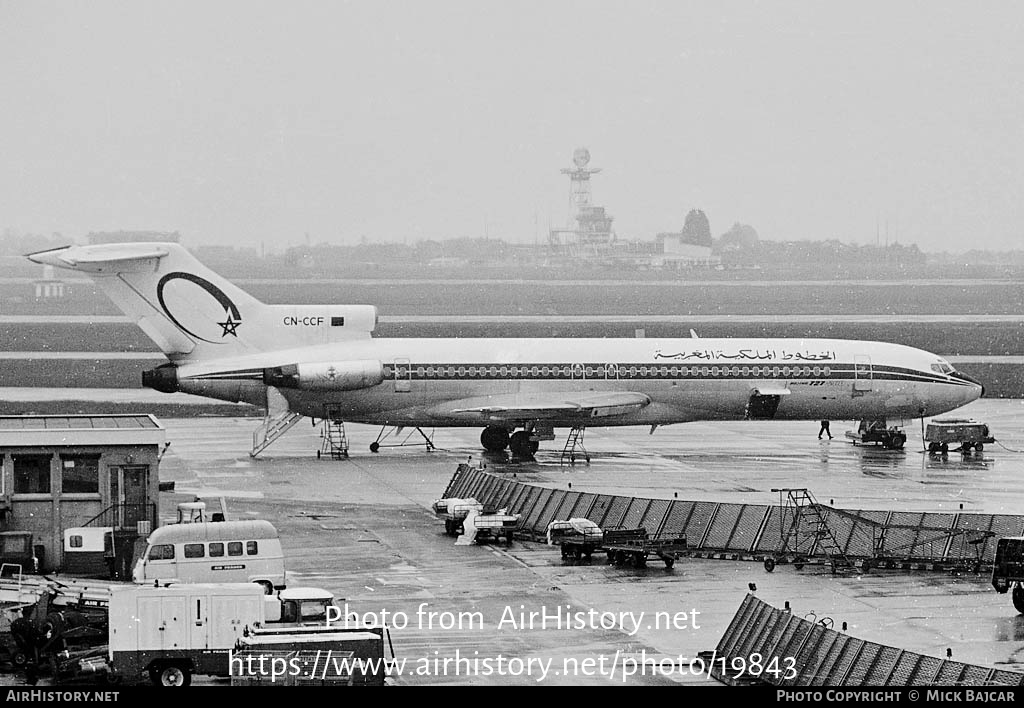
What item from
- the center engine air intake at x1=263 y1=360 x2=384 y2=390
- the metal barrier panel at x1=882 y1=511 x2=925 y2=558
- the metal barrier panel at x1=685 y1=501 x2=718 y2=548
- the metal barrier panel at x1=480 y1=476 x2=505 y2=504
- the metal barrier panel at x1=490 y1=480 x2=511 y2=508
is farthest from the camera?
the center engine air intake at x1=263 y1=360 x2=384 y2=390

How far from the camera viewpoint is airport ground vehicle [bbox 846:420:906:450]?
53.1m

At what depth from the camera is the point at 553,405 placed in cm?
4928

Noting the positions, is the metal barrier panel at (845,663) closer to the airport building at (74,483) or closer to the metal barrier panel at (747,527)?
the metal barrier panel at (747,527)

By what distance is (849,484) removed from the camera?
143 feet

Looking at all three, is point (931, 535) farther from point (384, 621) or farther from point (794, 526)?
point (384, 621)

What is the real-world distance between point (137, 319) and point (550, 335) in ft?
194

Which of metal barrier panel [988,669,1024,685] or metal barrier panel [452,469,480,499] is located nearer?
metal barrier panel [988,669,1024,685]

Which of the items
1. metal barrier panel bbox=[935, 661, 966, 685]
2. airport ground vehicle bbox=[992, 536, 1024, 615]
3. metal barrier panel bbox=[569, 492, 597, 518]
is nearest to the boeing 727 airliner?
metal barrier panel bbox=[569, 492, 597, 518]

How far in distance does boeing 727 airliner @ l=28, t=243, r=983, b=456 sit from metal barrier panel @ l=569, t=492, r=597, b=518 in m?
13.5

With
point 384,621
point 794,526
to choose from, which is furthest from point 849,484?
point 384,621

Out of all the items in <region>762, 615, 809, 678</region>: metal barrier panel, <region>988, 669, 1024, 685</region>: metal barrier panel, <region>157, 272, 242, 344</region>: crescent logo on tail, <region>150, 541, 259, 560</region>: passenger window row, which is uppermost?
<region>157, 272, 242, 344</region>: crescent logo on tail

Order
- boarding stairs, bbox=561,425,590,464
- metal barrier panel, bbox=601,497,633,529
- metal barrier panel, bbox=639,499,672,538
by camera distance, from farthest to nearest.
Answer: boarding stairs, bbox=561,425,590,464
metal barrier panel, bbox=601,497,633,529
metal barrier panel, bbox=639,499,672,538

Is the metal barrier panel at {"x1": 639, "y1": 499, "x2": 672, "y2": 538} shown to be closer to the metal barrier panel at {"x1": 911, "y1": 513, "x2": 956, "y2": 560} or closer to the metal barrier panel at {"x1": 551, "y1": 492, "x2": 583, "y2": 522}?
the metal barrier panel at {"x1": 551, "y1": 492, "x2": 583, "y2": 522}

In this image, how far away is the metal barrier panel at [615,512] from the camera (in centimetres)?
3403
